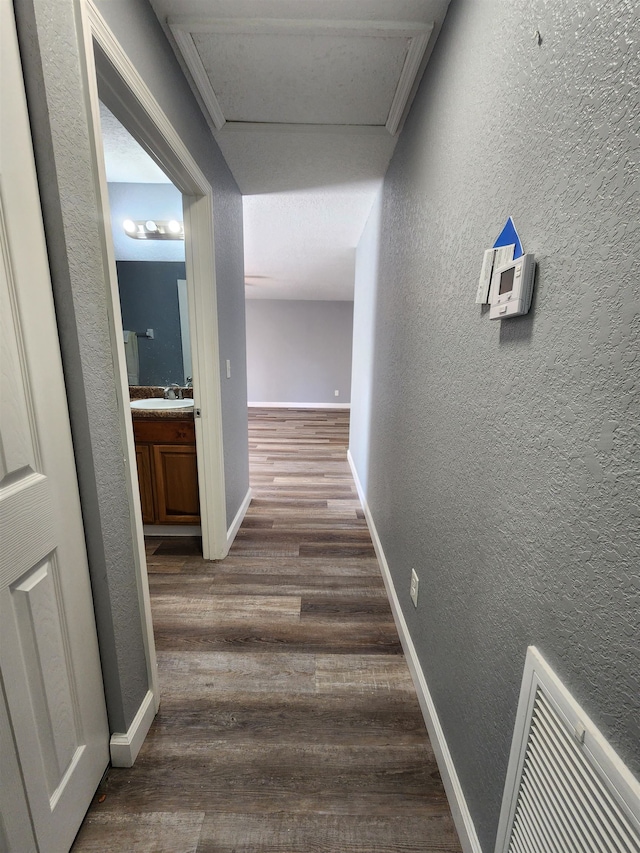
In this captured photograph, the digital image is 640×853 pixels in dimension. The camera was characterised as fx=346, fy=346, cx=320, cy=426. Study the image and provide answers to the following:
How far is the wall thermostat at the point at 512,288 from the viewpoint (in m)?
0.63

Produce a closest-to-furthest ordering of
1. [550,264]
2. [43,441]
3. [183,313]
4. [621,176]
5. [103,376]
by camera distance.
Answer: [621,176] < [550,264] < [43,441] < [103,376] < [183,313]

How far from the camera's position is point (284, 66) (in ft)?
4.31

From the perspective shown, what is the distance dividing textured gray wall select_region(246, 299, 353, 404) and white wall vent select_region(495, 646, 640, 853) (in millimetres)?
6517

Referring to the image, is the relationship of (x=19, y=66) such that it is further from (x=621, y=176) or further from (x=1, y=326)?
(x=621, y=176)

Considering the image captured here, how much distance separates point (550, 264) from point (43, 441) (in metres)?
1.05

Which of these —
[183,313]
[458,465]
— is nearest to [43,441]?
[458,465]

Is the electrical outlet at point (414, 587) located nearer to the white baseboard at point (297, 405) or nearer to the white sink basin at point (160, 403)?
the white sink basin at point (160, 403)

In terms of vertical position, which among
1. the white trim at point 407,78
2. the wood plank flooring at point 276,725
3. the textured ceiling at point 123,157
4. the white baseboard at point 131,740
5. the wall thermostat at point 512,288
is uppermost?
the textured ceiling at point 123,157

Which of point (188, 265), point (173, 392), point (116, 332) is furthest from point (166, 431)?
point (116, 332)

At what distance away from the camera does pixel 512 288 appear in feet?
2.19

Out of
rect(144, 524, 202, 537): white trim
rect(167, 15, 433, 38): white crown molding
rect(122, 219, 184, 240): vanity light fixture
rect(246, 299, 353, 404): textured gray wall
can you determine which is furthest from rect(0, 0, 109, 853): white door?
rect(246, 299, 353, 404): textured gray wall

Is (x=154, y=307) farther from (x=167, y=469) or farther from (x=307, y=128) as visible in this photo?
(x=307, y=128)

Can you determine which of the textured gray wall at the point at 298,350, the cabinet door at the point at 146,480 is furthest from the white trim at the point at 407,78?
the textured gray wall at the point at 298,350

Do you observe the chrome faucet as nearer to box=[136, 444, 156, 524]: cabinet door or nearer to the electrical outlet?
box=[136, 444, 156, 524]: cabinet door
